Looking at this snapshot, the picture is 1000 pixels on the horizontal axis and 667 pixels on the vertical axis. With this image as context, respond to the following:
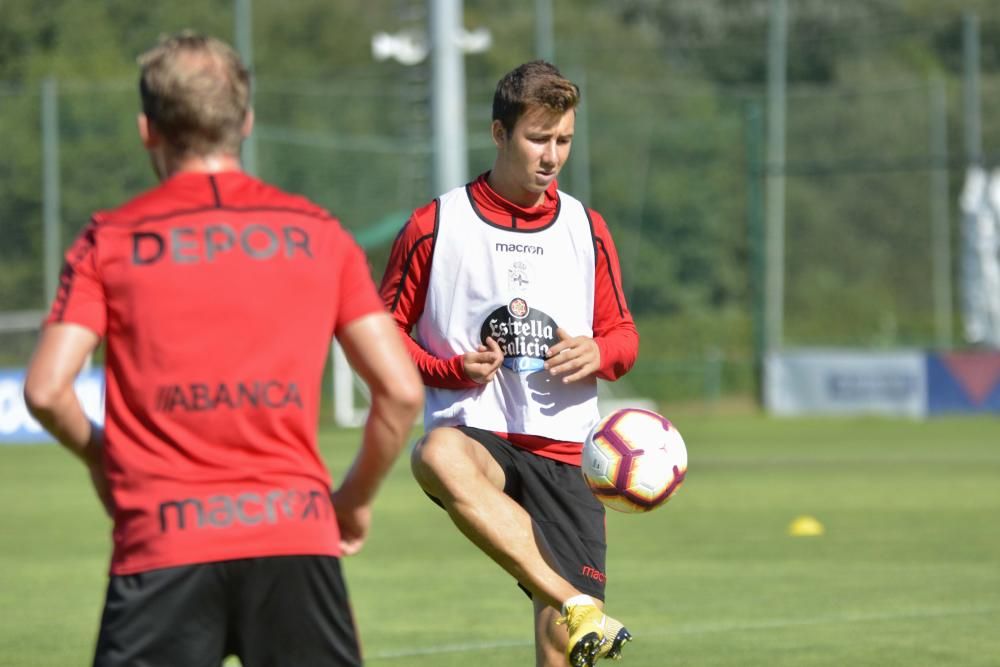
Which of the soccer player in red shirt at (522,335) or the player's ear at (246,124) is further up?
the player's ear at (246,124)

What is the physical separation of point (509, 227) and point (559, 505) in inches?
36.9

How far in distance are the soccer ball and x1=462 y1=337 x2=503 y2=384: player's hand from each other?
464 mm

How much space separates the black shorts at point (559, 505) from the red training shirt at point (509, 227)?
0.19ft

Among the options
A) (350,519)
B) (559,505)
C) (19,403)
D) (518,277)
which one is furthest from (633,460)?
(19,403)

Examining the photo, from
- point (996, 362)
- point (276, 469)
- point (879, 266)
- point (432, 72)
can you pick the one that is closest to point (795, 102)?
point (879, 266)

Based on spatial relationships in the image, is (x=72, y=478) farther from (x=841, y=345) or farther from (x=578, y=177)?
(x=841, y=345)

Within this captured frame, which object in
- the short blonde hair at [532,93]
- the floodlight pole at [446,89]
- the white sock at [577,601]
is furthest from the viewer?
the floodlight pole at [446,89]

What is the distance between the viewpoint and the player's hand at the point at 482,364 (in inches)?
232

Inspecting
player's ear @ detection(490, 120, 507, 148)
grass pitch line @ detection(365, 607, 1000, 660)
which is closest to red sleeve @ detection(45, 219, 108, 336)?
player's ear @ detection(490, 120, 507, 148)

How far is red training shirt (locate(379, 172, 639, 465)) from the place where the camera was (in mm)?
6062

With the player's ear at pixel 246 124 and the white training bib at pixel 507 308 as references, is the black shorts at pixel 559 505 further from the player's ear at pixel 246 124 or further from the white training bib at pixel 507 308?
the player's ear at pixel 246 124

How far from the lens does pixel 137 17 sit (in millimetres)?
42344

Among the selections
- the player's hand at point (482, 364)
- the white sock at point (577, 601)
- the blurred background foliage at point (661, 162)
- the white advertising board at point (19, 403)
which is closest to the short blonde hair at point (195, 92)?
the player's hand at point (482, 364)

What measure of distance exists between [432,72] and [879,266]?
18383 millimetres
